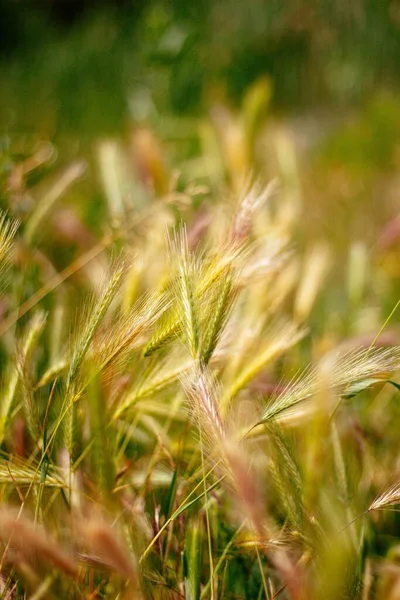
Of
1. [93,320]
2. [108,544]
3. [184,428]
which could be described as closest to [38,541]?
[108,544]

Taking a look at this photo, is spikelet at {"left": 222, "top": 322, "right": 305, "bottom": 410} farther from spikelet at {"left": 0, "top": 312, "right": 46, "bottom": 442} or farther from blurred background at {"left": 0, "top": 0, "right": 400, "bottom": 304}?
blurred background at {"left": 0, "top": 0, "right": 400, "bottom": 304}

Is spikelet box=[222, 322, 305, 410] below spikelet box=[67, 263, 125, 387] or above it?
below

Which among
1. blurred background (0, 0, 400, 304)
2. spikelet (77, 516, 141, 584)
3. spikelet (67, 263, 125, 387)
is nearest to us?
spikelet (77, 516, 141, 584)

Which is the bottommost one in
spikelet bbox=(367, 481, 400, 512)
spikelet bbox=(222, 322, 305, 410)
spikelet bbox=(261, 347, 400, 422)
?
spikelet bbox=(367, 481, 400, 512)

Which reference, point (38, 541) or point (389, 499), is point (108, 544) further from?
point (389, 499)

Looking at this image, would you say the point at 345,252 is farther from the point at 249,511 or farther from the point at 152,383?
the point at 249,511

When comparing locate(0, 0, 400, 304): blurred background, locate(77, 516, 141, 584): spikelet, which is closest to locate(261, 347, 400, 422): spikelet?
locate(77, 516, 141, 584): spikelet

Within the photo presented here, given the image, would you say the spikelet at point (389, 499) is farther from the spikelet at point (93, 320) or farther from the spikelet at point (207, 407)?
the spikelet at point (93, 320)

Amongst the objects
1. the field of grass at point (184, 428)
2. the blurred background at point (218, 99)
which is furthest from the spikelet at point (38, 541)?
the blurred background at point (218, 99)
